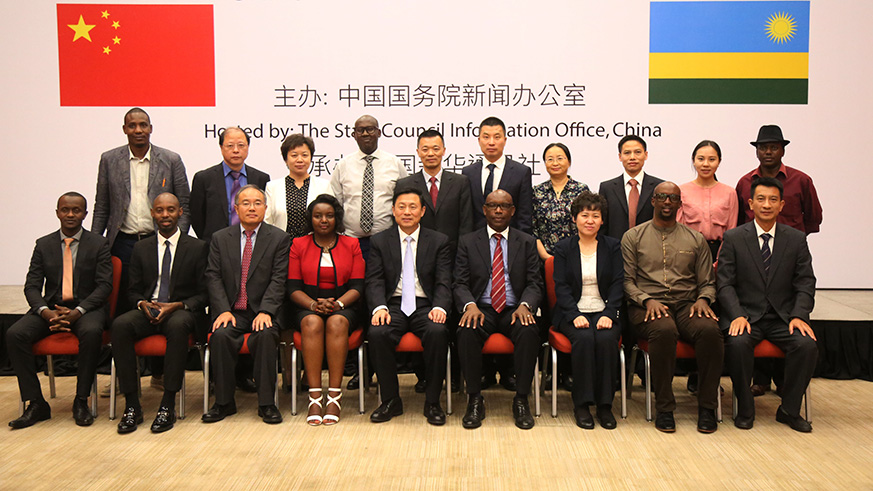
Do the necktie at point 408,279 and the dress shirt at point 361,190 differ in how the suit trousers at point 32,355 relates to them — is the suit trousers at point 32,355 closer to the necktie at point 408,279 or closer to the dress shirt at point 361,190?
the dress shirt at point 361,190

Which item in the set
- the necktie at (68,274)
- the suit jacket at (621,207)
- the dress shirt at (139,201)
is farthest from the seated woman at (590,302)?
the necktie at (68,274)

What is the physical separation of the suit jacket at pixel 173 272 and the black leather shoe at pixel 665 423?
2.67 m

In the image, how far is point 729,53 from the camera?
19.0 feet

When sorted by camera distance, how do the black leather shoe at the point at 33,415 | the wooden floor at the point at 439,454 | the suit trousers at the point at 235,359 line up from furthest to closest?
the suit trousers at the point at 235,359 → the black leather shoe at the point at 33,415 → the wooden floor at the point at 439,454

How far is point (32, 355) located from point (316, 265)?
166 cm

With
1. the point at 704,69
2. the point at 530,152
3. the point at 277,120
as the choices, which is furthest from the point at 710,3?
the point at 277,120

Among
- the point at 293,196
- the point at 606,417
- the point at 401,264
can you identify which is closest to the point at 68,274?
the point at 293,196

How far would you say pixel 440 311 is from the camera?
399 centimetres

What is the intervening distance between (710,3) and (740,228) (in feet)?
8.66

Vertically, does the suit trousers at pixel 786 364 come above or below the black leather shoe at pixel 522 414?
above

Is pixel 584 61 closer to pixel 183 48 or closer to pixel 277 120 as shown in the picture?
pixel 277 120

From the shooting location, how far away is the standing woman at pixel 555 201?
174 inches

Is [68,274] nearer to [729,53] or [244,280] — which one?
[244,280]

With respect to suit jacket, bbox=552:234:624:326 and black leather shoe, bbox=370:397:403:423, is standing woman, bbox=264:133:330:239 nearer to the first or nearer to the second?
black leather shoe, bbox=370:397:403:423
